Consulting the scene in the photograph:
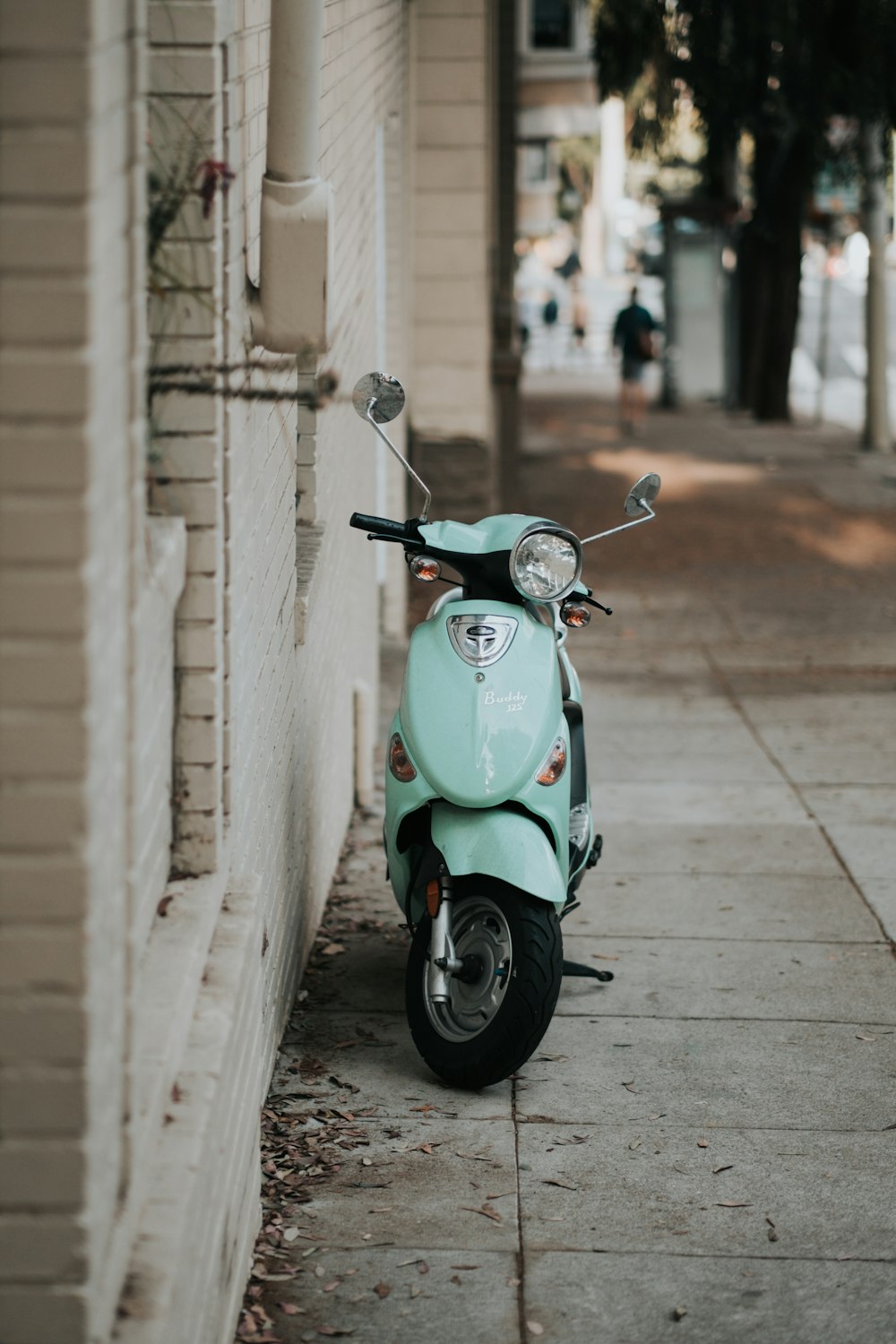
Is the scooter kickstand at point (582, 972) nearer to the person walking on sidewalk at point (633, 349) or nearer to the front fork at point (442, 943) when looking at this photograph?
the front fork at point (442, 943)

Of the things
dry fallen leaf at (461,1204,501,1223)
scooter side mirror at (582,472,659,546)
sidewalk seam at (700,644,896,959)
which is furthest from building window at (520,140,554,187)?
dry fallen leaf at (461,1204,501,1223)

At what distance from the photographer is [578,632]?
11492 mm

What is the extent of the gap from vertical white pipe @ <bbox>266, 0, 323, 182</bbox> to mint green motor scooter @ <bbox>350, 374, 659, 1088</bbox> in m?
0.99

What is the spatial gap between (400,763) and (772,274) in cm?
1930

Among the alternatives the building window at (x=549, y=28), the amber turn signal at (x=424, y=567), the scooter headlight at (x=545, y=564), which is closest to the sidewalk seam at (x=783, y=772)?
the scooter headlight at (x=545, y=564)

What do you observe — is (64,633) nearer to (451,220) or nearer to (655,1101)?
(655,1101)

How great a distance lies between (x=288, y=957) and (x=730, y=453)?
16277 millimetres

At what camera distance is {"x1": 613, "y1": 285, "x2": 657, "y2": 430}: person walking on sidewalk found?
22391mm

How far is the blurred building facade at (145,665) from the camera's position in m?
2.31

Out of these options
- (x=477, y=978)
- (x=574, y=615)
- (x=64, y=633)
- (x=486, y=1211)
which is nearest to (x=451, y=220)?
(x=574, y=615)

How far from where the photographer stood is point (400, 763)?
4.92 meters

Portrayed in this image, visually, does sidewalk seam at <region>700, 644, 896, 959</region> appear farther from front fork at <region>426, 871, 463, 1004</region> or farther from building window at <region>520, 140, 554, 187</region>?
building window at <region>520, 140, 554, 187</region>

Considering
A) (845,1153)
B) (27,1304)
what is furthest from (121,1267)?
(845,1153)

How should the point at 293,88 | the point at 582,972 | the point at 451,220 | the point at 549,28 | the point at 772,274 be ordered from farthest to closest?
1. the point at 549,28
2. the point at 772,274
3. the point at 451,220
4. the point at 582,972
5. the point at 293,88
